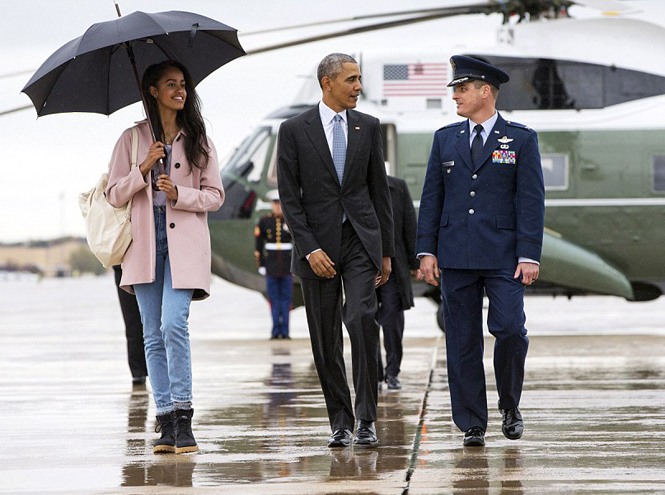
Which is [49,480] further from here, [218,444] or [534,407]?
[534,407]

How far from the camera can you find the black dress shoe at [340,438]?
6094 mm

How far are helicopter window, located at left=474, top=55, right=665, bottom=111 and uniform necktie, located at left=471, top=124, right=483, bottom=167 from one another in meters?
8.80

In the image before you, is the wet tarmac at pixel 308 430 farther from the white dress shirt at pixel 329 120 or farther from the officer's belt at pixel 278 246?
the officer's belt at pixel 278 246

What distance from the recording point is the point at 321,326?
6.22 metres

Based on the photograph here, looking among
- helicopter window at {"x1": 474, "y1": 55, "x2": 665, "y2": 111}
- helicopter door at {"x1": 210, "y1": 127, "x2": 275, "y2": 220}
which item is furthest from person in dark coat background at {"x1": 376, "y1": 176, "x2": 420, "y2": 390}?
helicopter door at {"x1": 210, "y1": 127, "x2": 275, "y2": 220}

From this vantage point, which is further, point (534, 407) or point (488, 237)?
point (534, 407)

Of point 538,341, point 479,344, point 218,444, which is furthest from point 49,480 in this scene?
point 538,341

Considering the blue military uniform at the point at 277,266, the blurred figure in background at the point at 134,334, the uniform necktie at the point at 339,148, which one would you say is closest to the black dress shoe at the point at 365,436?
the uniform necktie at the point at 339,148

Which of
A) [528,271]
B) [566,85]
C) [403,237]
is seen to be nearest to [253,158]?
[566,85]

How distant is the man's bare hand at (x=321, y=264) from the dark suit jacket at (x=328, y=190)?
0.12 feet

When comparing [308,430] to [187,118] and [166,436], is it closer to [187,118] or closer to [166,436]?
[166,436]

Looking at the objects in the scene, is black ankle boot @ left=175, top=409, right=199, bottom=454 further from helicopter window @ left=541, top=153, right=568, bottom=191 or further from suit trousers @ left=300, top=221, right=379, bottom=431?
helicopter window @ left=541, top=153, right=568, bottom=191

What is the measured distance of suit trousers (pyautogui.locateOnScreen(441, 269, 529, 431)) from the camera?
608 cm

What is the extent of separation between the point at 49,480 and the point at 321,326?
160cm
